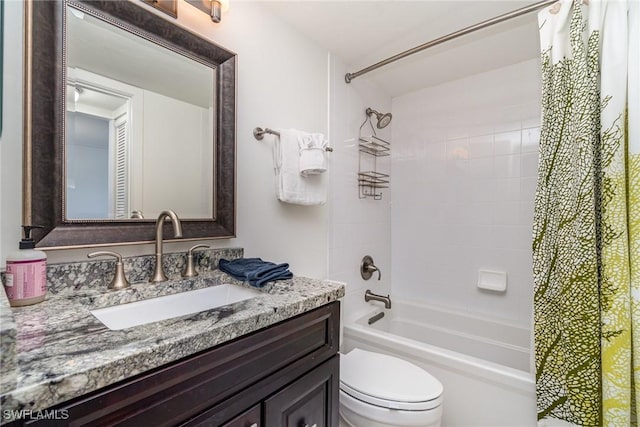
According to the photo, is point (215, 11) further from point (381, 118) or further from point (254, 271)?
point (381, 118)

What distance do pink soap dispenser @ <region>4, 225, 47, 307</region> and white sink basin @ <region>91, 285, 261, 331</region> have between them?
140 mm

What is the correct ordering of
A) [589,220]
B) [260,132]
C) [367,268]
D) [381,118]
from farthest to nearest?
[381,118], [367,268], [260,132], [589,220]

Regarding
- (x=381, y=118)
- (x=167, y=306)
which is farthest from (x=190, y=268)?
(x=381, y=118)

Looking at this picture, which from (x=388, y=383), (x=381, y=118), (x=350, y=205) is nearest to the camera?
(x=388, y=383)

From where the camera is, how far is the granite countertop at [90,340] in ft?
1.37

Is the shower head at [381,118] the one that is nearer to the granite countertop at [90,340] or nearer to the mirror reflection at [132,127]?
the mirror reflection at [132,127]

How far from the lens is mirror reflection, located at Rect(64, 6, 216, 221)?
34.9 inches

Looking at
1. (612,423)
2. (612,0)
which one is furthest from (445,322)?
(612,0)

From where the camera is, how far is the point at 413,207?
2465 mm

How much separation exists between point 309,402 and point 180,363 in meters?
0.49

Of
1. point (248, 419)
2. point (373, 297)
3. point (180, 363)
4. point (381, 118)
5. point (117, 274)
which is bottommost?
point (373, 297)

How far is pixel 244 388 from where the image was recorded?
0.72 metres

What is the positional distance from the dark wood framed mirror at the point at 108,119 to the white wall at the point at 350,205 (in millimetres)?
818

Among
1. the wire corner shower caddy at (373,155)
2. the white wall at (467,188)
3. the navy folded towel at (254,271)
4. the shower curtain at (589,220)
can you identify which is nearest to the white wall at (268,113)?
the navy folded towel at (254,271)
